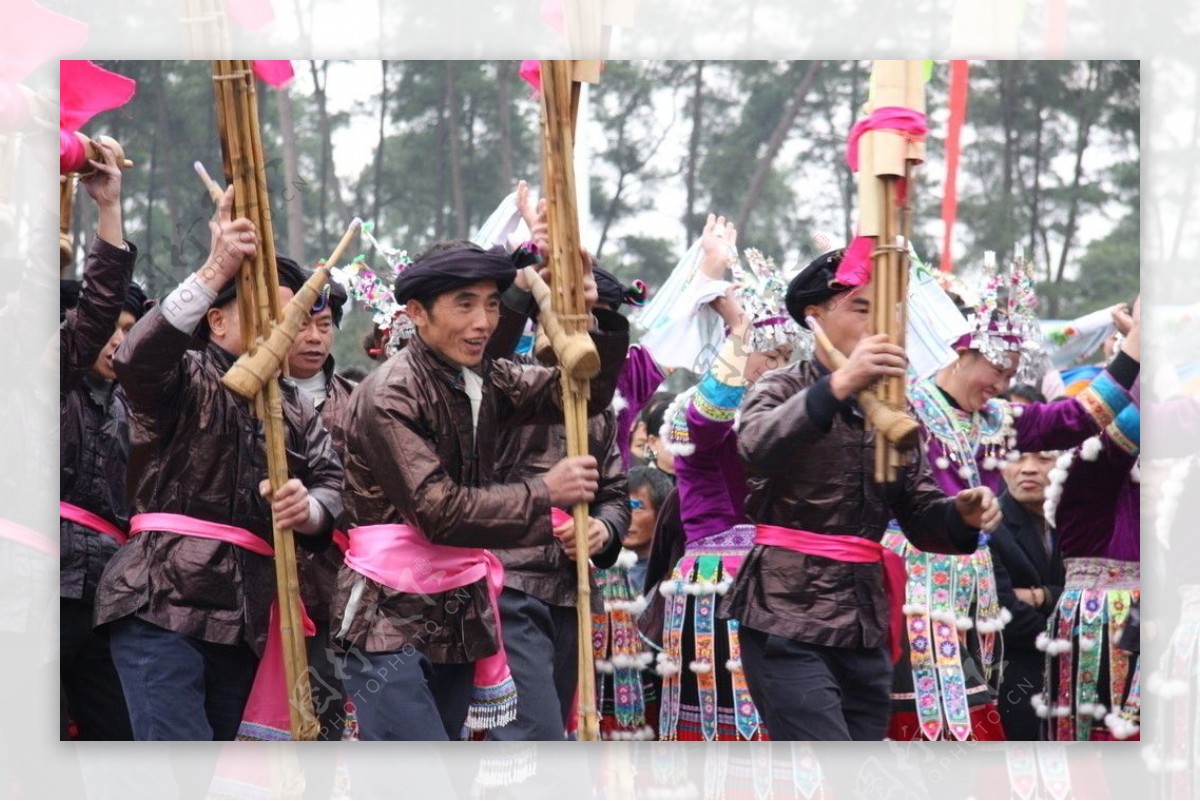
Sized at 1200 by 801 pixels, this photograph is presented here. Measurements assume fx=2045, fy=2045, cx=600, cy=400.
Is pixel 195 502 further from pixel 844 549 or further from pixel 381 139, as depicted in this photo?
pixel 844 549

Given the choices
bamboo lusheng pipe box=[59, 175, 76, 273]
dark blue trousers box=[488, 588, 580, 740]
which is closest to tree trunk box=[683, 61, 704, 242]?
dark blue trousers box=[488, 588, 580, 740]

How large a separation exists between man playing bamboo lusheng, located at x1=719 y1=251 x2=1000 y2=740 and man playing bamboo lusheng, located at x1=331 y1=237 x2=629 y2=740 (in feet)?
1.48

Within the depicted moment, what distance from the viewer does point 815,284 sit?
14.9ft

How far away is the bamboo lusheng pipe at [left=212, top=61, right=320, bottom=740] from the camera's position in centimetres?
427

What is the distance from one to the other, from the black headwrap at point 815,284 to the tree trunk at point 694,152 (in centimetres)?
30

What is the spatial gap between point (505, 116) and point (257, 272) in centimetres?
72

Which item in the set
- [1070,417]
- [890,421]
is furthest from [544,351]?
[1070,417]

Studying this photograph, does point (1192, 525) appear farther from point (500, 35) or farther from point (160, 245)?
point (160, 245)

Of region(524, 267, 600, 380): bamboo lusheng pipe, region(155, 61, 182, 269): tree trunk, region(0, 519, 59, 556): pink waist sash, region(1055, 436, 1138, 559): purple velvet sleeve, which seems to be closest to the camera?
region(524, 267, 600, 380): bamboo lusheng pipe

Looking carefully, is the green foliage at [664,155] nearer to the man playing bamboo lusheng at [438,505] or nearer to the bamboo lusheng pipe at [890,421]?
the man playing bamboo lusheng at [438,505]

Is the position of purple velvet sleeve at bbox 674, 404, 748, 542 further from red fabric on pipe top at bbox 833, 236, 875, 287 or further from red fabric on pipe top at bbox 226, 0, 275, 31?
red fabric on pipe top at bbox 226, 0, 275, 31

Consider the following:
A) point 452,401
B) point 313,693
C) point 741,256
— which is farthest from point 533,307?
point 313,693

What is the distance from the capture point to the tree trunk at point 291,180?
4562mm

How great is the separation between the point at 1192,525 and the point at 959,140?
3.34 ft
